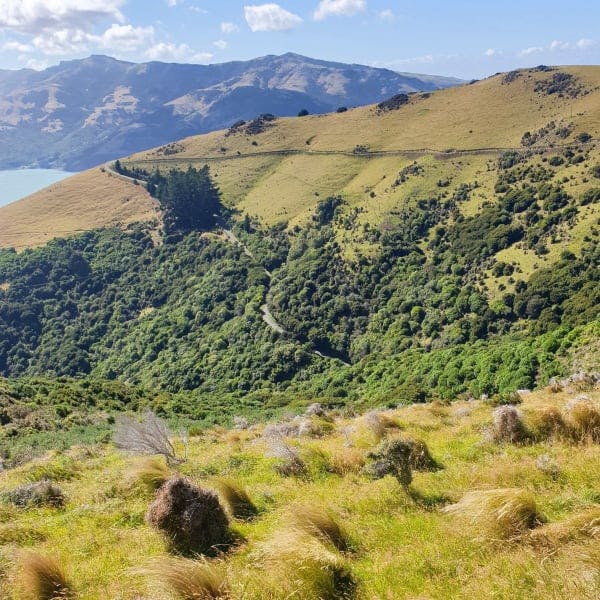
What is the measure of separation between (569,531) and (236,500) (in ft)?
19.9

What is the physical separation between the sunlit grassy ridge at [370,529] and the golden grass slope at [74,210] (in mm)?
147113

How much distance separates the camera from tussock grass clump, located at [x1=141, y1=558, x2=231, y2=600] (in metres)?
6.19

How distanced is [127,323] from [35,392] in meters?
73.0

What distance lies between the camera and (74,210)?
161 metres

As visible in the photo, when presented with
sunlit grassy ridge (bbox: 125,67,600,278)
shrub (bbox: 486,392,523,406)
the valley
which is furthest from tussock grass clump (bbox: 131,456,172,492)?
sunlit grassy ridge (bbox: 125,67,600,278)

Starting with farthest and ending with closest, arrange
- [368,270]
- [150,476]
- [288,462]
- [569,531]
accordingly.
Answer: [368,270], [288,462], [150,476], [569,531]

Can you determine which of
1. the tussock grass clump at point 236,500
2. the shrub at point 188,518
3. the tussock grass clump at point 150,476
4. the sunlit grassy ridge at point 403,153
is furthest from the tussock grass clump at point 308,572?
the sunlit grassy ridge at point 403,153

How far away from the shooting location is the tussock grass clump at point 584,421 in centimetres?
1113

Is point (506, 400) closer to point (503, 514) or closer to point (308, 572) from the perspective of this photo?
point (503, 514)

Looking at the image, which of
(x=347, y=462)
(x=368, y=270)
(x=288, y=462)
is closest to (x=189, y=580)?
(x=288, y=462)

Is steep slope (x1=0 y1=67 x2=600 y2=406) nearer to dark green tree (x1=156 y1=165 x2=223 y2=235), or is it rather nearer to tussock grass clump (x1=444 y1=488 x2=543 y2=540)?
dark green tree (x1=156 y1=165 x2=223 y2=235)

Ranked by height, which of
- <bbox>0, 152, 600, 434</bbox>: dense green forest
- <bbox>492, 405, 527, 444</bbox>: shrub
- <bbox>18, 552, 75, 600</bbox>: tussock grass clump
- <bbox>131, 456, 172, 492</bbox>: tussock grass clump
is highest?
<bbox>18, 552, 75, 600</bbox>: tussock grass clump

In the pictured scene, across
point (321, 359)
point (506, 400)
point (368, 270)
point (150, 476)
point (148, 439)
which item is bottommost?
point (321, 359)

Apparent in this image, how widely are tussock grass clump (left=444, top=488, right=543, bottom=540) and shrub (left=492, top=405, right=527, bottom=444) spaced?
4728 millimetres
